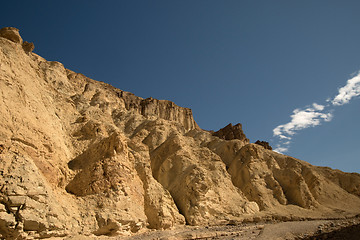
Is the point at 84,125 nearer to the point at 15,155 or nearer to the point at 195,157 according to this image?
the point at 15,155

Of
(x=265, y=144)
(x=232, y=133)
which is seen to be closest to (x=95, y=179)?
(x=232, y=133)

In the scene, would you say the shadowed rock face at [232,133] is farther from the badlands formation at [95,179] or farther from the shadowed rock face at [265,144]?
the badlands formation at [95,179]

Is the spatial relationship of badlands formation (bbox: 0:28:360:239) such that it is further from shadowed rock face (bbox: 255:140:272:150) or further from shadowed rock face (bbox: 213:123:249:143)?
shadowed rock face (bbox: 255:140:272:150)

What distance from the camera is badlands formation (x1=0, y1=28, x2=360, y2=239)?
9758 mm

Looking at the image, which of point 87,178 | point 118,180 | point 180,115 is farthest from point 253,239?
point 180,115

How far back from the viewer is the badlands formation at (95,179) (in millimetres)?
9758

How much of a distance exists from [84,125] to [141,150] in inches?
227

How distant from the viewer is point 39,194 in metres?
9.75

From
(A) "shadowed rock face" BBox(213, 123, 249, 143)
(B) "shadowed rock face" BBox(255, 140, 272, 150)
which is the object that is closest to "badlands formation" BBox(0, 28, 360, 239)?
(A) "shadowed rock face" BBox(213, 123, 249, 143)

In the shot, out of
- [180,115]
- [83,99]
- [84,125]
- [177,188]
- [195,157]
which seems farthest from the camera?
[180,115]

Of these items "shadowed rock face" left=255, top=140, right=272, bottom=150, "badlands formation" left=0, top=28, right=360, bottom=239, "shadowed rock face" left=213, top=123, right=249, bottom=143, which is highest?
"shadowed rock face" left=213, top=123, right=249, bottom=143

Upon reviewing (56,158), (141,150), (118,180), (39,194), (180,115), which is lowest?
(39,194)

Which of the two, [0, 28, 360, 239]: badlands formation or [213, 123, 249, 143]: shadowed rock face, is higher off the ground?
[213, 123, 249, 143]: shadowed rock face

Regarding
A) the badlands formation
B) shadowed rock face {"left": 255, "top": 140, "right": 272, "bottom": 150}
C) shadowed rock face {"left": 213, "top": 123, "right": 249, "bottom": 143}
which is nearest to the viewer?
the badlands formation
